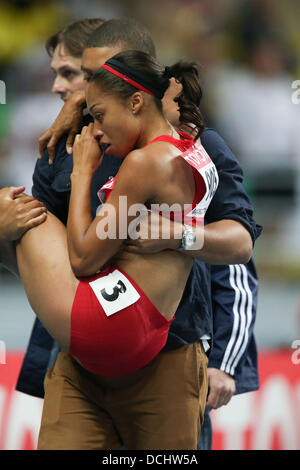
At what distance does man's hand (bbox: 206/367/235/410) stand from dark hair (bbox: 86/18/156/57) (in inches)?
41.4

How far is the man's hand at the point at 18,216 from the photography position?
6.34ft

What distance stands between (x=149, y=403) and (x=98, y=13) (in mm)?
4686

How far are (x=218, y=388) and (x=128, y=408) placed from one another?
0.46m

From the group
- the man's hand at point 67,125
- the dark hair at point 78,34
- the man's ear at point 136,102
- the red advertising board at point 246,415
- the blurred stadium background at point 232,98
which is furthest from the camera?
the blurred stadium background at point 232,98

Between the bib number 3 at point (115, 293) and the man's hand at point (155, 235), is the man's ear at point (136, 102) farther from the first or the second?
the bib number 3 at point (115, 293)

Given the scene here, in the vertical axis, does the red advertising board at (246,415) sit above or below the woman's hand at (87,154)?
below

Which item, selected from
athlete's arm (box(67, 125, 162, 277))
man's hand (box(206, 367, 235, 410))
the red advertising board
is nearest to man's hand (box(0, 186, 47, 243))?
athlete's arm (box(67, 125, 162, 277))

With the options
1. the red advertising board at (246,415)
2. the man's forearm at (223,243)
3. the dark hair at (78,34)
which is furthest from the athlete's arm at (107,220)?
the red advertising board at (246,415)

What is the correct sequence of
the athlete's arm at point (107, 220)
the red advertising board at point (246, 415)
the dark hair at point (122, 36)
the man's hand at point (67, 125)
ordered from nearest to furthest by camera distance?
the athlete's arm at point (107, 220), the dark hair at point (122, 36), the man's hand at point (67, 125), the red advertising board at point (246, 415)

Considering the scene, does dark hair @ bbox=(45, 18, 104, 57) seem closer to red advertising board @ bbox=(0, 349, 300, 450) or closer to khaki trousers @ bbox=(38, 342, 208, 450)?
khaki trousers @ bbox=(38, 342, 208, 450)

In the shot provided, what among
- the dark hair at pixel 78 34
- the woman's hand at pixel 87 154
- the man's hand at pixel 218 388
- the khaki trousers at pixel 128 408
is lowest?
the khaki trousers at pixel 128 408

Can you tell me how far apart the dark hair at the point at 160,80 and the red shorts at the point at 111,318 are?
0.46 m

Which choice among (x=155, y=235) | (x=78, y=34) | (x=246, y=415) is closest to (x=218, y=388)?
(x=155, y=235)

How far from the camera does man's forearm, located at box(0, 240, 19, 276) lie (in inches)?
78.5
